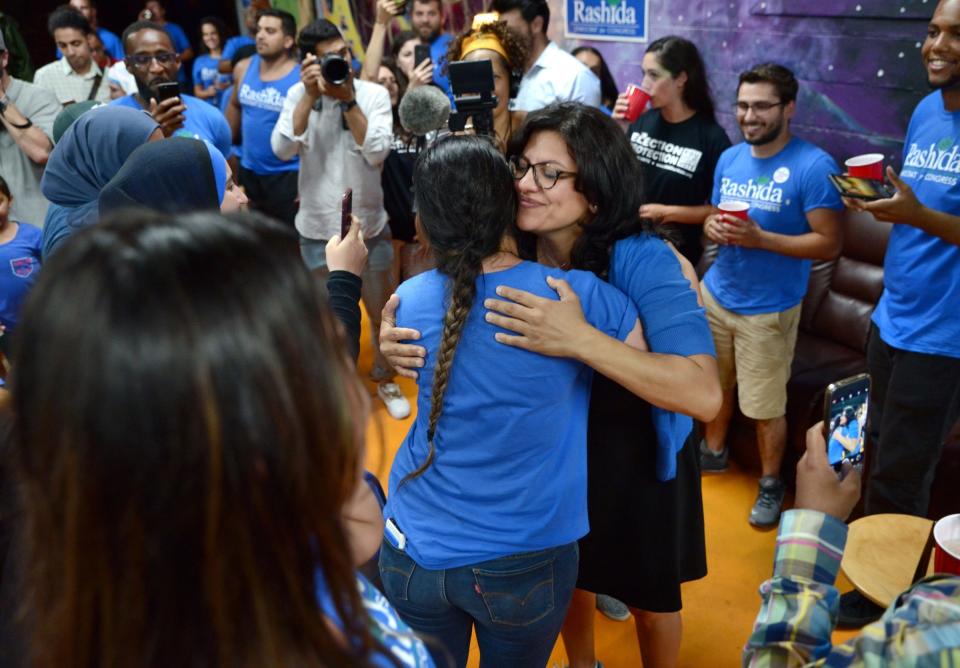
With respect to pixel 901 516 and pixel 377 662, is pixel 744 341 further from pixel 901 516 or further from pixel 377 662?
pixel 377 662

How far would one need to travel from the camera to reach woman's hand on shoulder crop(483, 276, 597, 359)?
128 centimetres

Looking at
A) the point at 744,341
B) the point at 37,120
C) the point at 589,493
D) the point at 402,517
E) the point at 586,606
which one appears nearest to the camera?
the point at 402,517

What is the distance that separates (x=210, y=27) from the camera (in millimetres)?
6680

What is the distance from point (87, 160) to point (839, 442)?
1839 mm

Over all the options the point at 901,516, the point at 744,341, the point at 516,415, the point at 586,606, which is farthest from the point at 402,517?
the point at 744,341

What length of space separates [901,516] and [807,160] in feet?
4.22

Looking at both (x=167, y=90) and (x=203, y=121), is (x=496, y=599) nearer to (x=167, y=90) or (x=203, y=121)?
(x=167, y=90)

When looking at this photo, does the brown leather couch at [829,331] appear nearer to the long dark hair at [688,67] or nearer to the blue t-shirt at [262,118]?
the long dark hair at [688,67]

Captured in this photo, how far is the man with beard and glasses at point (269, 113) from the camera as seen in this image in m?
4.31

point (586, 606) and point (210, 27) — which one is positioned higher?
point (210, 27)

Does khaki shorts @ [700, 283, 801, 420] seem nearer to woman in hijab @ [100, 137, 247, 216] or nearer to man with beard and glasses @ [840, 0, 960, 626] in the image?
man with beard and glasses @ [840, 0, 960, 626]

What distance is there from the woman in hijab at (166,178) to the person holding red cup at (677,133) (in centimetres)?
201

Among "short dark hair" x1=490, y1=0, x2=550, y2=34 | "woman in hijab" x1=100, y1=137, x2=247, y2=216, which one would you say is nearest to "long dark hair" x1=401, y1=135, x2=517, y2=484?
"woman in hijab" x1=100, y1=137, x2=247, y2=216

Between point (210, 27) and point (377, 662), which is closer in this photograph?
point (377, 662)
